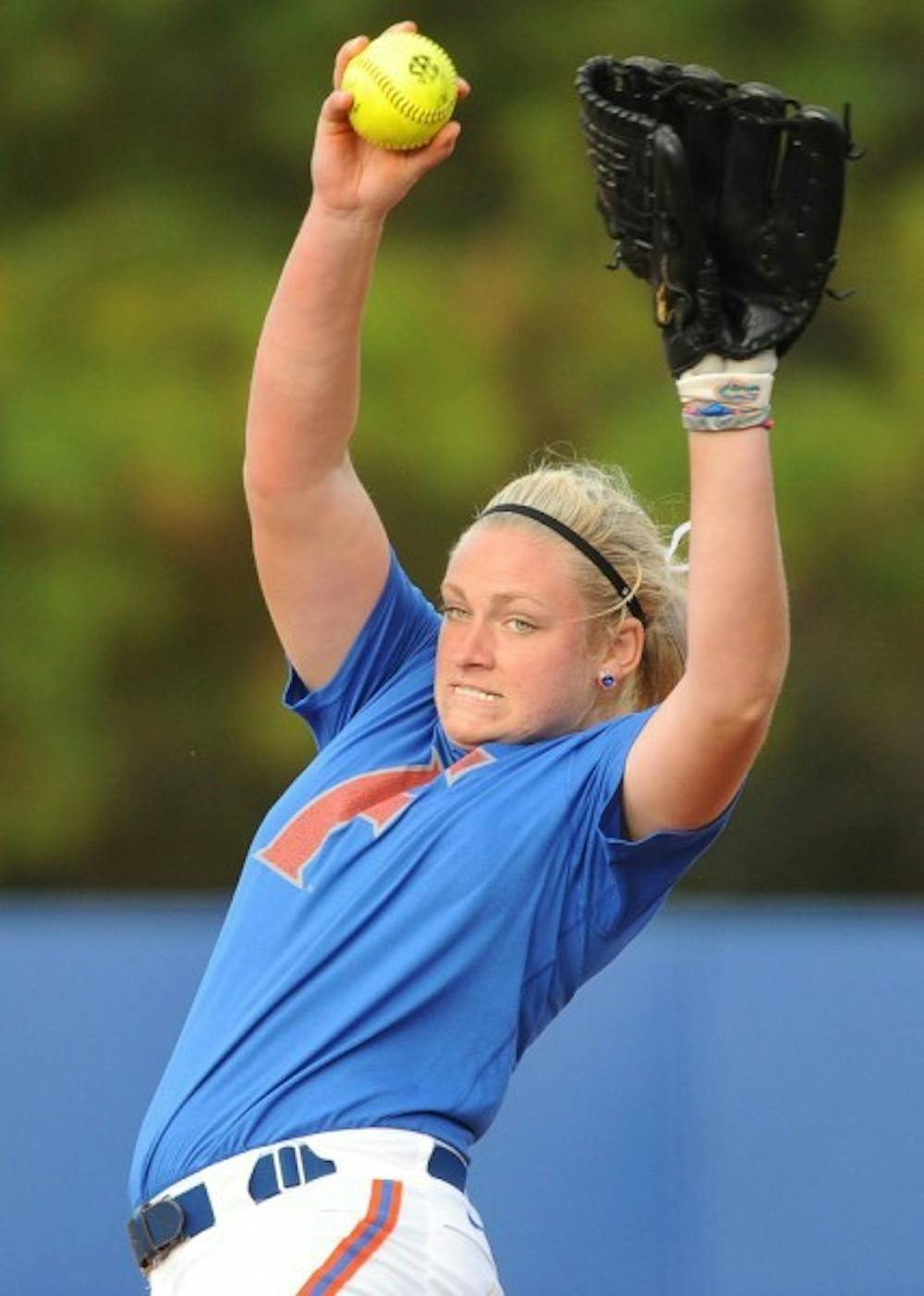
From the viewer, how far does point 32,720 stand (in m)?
10.1

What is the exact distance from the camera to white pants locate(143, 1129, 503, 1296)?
279 centimetres

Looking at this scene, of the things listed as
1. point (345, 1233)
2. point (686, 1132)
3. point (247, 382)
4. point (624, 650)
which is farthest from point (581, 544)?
point (247, 382)

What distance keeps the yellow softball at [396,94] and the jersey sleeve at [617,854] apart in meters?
0.79

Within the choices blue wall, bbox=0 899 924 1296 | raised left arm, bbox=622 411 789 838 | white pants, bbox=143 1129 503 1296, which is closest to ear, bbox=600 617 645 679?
raised left arm, bbox=622 411 789 838

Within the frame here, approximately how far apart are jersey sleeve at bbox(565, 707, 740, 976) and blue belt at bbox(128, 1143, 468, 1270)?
0.32m

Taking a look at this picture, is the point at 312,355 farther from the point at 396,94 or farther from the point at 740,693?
the point at 740,693

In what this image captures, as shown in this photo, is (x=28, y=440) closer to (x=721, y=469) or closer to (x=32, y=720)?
(x=32, y=720)

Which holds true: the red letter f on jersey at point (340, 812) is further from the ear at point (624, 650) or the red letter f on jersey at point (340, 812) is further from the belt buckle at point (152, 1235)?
the belt buckle at point (152, 1235)

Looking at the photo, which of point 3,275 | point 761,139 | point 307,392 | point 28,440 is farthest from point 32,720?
point 761,139

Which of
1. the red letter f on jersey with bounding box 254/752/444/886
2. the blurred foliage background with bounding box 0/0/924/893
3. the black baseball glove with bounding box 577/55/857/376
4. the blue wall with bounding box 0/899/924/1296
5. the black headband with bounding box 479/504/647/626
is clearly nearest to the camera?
the black baseball glove with bounding box 577/55/857/376

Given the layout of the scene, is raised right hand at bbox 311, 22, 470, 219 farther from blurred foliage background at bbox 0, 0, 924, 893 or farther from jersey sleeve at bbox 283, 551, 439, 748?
blurred foliage background at bbox 0, 0, 924, 893

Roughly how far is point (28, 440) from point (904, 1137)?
18.9 feet

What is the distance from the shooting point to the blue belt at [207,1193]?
2.84 metres

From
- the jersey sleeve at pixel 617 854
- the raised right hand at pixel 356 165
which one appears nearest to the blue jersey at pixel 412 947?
the jersey sleeve at pixel 617 854
